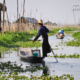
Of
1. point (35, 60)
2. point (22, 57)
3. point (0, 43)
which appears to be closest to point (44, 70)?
point (35, 60)

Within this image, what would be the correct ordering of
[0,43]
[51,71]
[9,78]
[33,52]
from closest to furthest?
[9,78] < [51,71] < [33,52] < [0,43]

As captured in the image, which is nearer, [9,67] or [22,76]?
[22,76]

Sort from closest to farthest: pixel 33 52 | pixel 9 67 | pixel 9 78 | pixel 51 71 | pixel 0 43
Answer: pixel 9 78, pixel 51 71, pixel 9 67, pixel 33 52, pixel 0 43

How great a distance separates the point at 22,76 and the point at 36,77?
1.67ft

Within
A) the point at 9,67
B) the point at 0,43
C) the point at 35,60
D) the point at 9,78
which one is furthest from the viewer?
the point at 0,43

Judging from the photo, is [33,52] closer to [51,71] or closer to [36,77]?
[51,71]

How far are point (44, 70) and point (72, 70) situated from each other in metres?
1.11

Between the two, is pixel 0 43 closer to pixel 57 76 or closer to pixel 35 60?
pixel 35 60

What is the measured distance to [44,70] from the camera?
993cm

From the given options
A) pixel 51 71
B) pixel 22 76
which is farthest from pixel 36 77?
pixel 51 71

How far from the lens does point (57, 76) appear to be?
28.4 ft

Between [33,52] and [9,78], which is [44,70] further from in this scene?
[33,52]

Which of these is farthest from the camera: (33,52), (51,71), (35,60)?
(33,52)

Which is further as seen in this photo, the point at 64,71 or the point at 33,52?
the point at 33,52
